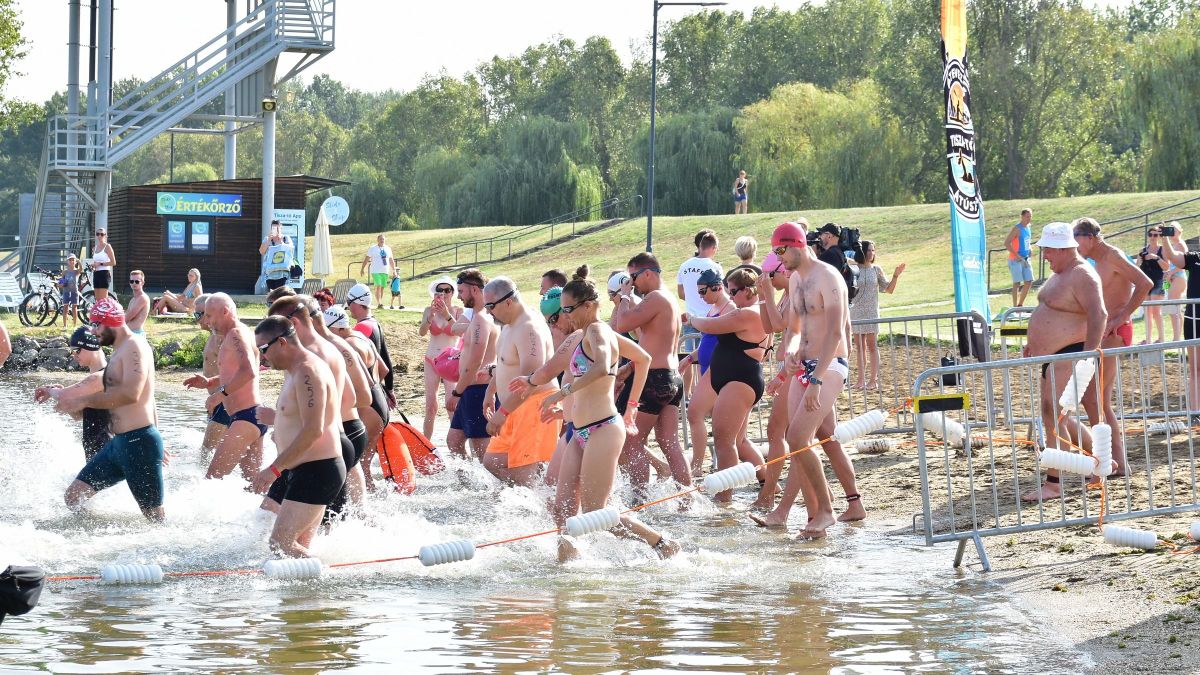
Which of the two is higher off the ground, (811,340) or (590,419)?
(811,340)

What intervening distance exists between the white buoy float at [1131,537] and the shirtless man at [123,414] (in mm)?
5778

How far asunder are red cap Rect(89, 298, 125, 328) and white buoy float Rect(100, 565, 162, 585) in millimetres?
1950

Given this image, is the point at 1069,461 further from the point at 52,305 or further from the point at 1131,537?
the point at 52,305

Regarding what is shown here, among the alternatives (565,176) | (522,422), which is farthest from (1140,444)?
→ (565,176)

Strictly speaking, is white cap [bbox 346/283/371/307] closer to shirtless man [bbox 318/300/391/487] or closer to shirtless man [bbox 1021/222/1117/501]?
shirtless man [bbox 318/300/391/487]

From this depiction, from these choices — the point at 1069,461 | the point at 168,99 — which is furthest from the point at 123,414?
the point at 168,99

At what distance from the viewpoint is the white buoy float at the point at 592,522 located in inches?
294

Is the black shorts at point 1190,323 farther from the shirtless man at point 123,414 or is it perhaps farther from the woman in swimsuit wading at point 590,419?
the shirtless man at point 123,414

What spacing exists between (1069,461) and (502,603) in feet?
10.3

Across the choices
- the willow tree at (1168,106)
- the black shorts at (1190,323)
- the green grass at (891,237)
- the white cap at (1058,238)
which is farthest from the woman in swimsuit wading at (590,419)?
the willow tree at (1168,106)

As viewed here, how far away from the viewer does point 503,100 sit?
90500 millimetres

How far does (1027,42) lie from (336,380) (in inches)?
1902

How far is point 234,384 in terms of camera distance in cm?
951

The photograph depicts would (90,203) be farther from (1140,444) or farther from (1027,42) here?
(1027,42)
